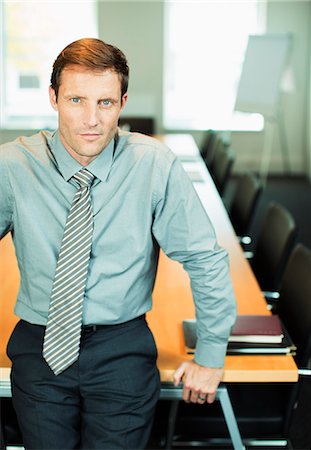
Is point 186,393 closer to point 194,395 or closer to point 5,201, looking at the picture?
point 194,395

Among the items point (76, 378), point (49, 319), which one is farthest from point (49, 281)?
point (76, 378)

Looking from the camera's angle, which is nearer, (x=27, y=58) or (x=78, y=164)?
(x=78, y=164)

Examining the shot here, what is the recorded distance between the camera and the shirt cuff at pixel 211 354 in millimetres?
1751

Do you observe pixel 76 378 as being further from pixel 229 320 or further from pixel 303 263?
pixel 303 263

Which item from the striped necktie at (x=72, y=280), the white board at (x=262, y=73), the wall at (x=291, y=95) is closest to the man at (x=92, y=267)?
the striped necktie at (x=72, y=280)

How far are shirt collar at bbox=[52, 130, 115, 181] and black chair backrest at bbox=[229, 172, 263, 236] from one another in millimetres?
2046

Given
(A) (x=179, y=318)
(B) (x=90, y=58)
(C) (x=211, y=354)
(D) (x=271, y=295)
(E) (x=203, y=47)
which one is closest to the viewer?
(B) (x=90, y=58)

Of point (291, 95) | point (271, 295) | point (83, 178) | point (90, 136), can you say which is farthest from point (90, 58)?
point (291, 95)

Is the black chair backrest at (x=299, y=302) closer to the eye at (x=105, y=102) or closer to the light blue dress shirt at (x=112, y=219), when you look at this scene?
the light blue dress shirt at (x=112, y=219)

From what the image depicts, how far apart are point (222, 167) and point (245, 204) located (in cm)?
134

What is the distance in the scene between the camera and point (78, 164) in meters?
1.65

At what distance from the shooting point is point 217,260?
5.58ft

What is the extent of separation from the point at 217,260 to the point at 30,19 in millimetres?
1114

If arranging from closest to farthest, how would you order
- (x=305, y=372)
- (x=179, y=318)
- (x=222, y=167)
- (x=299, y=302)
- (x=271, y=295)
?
(x=305, y=372), (x=179, y=318), (x=299, y=302), (x=271, y=295), (x=222, y=167)
